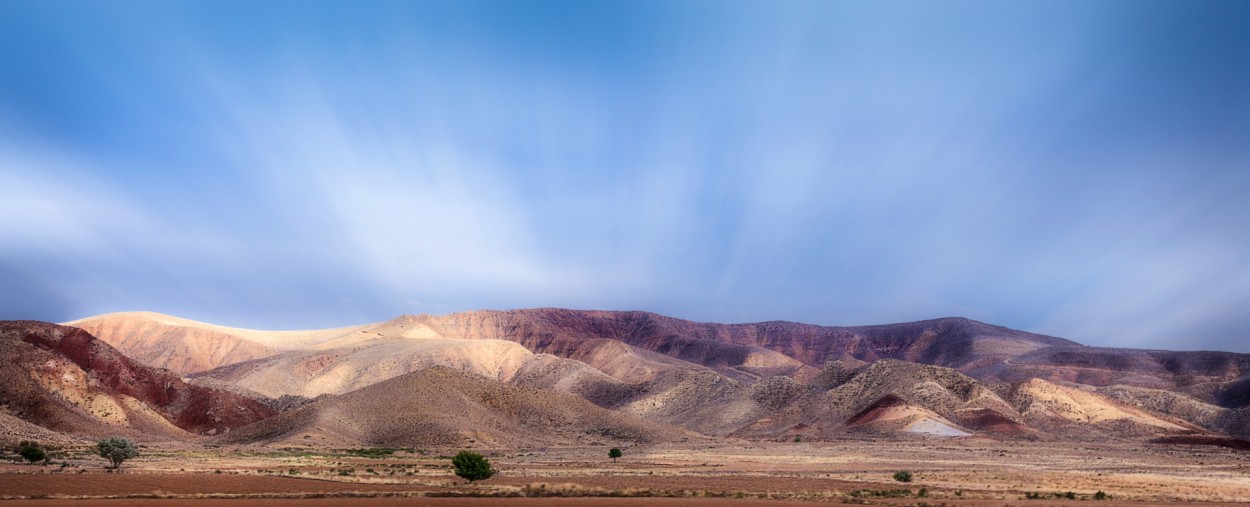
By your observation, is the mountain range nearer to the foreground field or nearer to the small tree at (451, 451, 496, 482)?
the foreground field

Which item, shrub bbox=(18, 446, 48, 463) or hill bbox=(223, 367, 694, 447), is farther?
hill bbox=(223, 367, 694, 447)

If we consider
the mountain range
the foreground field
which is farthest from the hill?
the foreground field

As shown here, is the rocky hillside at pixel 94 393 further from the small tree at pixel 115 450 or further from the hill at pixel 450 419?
the small tree at pixel 115 450

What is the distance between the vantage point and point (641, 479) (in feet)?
160

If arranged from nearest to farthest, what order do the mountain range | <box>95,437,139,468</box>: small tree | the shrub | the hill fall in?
<box>95,437,139,468</box>: small tree, the shrub, the hill, the mountain range

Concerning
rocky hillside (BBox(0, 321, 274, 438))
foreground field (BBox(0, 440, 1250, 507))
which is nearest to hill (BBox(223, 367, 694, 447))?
rocky hillside (BBox(0, 321, 274, 438))

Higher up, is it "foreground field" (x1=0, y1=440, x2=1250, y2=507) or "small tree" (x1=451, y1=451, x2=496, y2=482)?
"small tree" (x1=451, y1=451, x2=496, y2=482)

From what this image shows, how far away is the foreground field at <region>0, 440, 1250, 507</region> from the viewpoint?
121 feet

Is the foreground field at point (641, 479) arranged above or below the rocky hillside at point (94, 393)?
below

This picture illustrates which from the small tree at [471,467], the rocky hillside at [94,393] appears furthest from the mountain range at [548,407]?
the small tree at [471,467]

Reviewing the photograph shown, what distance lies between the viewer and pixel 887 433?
348 feet

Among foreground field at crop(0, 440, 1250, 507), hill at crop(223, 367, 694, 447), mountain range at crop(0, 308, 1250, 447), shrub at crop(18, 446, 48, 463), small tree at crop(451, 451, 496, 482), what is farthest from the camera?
mountain range at crop(0, 308, 1250, 447)

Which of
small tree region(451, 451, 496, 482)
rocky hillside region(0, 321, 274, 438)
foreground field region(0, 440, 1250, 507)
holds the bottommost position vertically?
foreground field region(0, 440, 1250, 507)

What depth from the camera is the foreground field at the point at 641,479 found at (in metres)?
36.8
